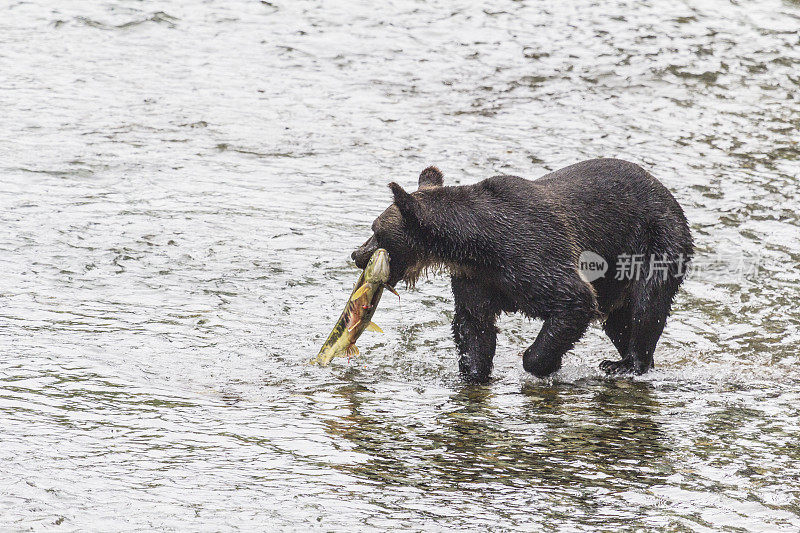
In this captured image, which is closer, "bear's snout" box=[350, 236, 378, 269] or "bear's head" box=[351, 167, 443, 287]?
"bear's head" box=[351, 167, 443, 287]

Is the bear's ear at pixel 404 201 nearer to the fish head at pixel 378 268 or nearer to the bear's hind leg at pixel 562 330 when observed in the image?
the fish head at pixel 378 268

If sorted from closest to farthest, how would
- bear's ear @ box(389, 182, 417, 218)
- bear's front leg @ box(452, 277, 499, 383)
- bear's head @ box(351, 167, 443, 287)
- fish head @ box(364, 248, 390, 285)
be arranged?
1. bear's ear @ box(389, 182, 417, 218)
2. bear's head @ box(351, 167, 443, 287)
3. fish head @ box(364, 248, 390, 285)
4. bear's front leg @ box(452, 277, 499, 383)

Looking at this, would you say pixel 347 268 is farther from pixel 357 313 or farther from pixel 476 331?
pixel 476 331

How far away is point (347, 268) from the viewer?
32.2 feet

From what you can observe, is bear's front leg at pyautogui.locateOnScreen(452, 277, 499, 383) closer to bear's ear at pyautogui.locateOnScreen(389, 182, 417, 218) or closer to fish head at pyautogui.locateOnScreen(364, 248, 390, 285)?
fish head at pyautogui.locateOnScreen(364, 248, 390, 285)

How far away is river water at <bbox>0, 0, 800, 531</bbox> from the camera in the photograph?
5121 mm

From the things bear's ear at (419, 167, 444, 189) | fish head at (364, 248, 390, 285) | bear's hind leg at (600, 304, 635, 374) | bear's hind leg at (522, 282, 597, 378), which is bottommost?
bear's hind leg at (600, 304, 635, 374)

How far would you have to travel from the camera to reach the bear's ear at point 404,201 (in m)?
6.87

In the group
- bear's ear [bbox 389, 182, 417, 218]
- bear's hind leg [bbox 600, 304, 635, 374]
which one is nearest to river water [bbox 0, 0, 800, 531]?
bear's hind leg [bbox 600, 304, 635, 374]

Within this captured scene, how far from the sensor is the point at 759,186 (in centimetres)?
1269

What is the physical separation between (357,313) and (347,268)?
244 centimetres

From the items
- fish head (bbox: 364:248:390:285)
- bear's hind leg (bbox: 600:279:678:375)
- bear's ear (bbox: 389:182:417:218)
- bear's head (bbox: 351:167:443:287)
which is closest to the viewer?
bear's ear (bbox: 389:182:417:218)

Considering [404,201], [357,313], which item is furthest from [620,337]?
[404,201]

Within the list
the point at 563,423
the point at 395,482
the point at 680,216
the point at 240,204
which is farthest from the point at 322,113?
the point at 395,482
